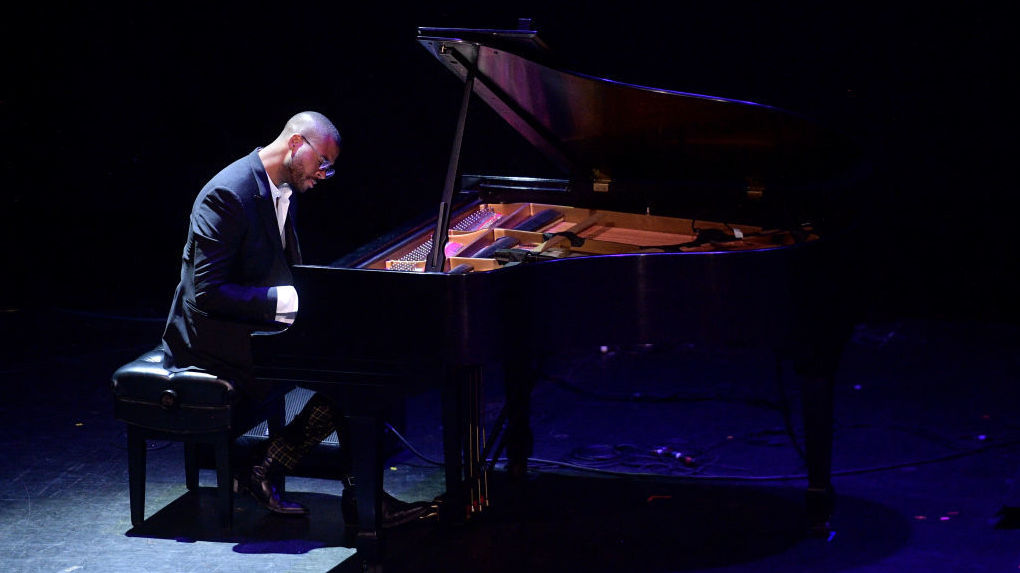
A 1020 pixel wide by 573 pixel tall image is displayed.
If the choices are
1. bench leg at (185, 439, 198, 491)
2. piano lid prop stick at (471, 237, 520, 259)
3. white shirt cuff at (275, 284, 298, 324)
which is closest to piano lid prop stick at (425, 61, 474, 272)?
piano lid prop stick at (471, 237, 520, 259)

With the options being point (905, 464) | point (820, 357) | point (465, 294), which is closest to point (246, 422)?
point (465, 294)

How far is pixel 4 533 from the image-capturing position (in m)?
4.11

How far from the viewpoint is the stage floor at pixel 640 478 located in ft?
12.8

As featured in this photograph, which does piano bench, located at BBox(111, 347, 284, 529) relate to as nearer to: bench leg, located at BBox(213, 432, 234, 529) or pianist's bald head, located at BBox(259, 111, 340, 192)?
bench leg, located at BBox(213, 432, 234, 529)

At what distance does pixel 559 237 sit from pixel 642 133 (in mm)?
488

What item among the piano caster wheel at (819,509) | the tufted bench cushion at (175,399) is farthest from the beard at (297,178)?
the piano caster wheel at (819,509)

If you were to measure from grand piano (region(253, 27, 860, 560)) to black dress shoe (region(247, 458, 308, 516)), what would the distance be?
0.57 m

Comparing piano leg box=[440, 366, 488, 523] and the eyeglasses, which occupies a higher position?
the eyeglasses

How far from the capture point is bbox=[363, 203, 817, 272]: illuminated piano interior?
13.1 feet

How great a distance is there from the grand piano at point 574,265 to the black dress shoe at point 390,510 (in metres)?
0.09

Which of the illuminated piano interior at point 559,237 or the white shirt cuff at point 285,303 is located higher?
the illuminated piano interior at point 559,237

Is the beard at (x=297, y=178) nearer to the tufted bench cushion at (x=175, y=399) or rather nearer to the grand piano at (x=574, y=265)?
the grand piano at (x=574, y=265)

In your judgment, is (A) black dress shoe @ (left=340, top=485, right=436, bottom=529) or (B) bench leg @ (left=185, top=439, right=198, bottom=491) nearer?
(A) black dress shoe @ (left=340, top=485, right=436, bottom=529)

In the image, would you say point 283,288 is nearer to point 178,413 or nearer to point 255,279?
point 255,279
